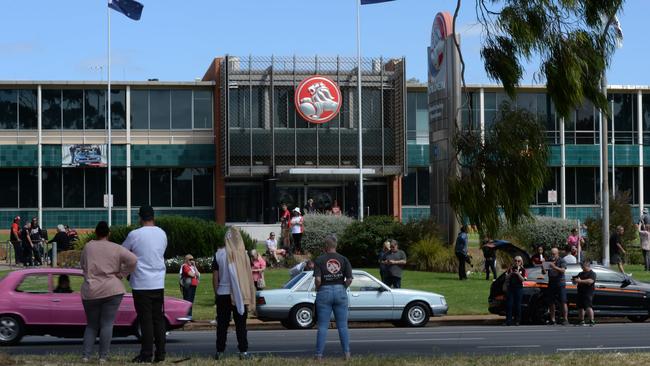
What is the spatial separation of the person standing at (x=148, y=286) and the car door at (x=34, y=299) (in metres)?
7.00

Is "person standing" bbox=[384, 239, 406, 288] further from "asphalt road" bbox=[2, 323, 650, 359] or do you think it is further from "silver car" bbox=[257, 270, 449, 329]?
"asphalt road" bbox=[2, 323, 650, 359]

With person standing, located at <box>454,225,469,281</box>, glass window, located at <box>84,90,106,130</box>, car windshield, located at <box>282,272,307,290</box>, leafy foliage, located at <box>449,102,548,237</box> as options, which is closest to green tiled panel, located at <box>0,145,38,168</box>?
glass window, located at <box>84,90,106,130</box>

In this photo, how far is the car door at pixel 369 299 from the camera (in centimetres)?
2469

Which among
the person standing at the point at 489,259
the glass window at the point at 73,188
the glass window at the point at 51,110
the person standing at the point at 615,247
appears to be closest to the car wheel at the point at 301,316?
the person standing at the point at 489,259

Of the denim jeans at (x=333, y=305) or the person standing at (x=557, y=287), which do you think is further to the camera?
the person standing at (x=557, y=287)

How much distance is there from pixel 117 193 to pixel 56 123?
4.94 metres

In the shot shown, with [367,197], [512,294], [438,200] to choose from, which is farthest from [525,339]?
[367,197]

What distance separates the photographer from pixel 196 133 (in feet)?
201

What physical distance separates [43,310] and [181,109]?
137 ft

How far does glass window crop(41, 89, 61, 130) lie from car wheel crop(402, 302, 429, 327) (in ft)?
129

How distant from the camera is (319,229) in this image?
40.5 m

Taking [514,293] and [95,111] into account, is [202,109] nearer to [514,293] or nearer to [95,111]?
[95,111]

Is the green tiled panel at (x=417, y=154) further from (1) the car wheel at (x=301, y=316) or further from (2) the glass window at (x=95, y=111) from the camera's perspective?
(1) the car wheel at (x=301, y=316)

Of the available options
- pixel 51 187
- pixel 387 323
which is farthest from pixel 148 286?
pixel 51 187
